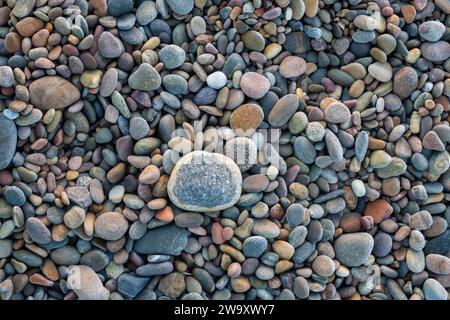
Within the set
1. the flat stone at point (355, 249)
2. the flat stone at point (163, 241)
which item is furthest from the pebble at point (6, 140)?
the flat stone at point (355, 249)

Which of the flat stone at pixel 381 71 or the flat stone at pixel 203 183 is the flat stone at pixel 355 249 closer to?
the flat stone at pixel 203 183

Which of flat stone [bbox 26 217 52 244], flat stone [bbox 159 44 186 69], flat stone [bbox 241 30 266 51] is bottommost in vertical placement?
flat stone [bbox 26 217 52 244]

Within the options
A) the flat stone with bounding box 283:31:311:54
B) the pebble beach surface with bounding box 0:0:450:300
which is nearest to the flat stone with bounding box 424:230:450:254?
the pebble beach surface with bounding box 0:0:450:300

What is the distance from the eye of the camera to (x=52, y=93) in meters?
1.25

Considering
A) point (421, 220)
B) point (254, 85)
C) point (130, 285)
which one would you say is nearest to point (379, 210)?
point (421, 220)

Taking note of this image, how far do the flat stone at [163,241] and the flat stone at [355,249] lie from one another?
1.22 ft

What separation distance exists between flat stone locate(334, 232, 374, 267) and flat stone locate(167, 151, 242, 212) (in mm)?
283

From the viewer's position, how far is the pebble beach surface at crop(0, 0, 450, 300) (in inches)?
48.8

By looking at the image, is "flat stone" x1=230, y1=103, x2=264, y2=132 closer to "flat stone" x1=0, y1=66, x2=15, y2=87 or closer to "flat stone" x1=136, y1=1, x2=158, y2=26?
"flat stone" x1=136, y1=1, x2=158, y2=26

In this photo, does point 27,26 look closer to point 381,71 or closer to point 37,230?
point 37,230

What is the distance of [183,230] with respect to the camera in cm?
125

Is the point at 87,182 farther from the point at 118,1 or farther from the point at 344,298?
the point at 344,298
